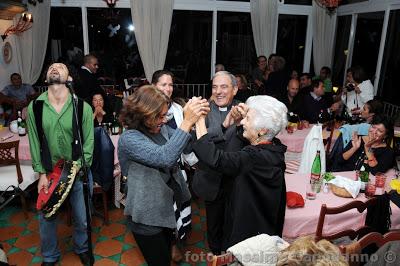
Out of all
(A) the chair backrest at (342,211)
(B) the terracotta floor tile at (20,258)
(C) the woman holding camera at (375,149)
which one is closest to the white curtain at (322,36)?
(C) the woman holding camera at (375,149)

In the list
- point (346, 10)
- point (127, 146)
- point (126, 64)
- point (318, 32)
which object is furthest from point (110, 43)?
point (127, 146)

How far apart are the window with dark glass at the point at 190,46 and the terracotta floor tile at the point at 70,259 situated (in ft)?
16.6

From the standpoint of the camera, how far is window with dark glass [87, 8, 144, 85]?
6840 millimetres

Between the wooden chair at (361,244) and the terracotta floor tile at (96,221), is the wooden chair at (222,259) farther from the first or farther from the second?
the terracotta floor tile at (96,221)

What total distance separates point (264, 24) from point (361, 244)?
631 cm

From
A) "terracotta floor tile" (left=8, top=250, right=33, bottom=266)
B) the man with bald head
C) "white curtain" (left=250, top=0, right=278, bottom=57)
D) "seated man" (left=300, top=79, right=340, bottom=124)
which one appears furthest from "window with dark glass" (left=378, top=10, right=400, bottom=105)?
"terracotta floor tile" (left=8, top=250, right=33, bottom=266)

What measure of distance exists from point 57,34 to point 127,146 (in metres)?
6.12

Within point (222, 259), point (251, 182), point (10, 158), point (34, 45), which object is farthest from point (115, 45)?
point (222, 259)

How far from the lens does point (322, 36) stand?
7.59 meters

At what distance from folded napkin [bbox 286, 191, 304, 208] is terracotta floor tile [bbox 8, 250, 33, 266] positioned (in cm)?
219

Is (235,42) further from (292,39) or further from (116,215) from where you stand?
(116,215)

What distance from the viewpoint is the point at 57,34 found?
22.6ft

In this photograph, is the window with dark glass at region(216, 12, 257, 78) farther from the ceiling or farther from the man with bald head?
the ceiling

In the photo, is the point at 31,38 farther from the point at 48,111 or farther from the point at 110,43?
the point at 48,111
